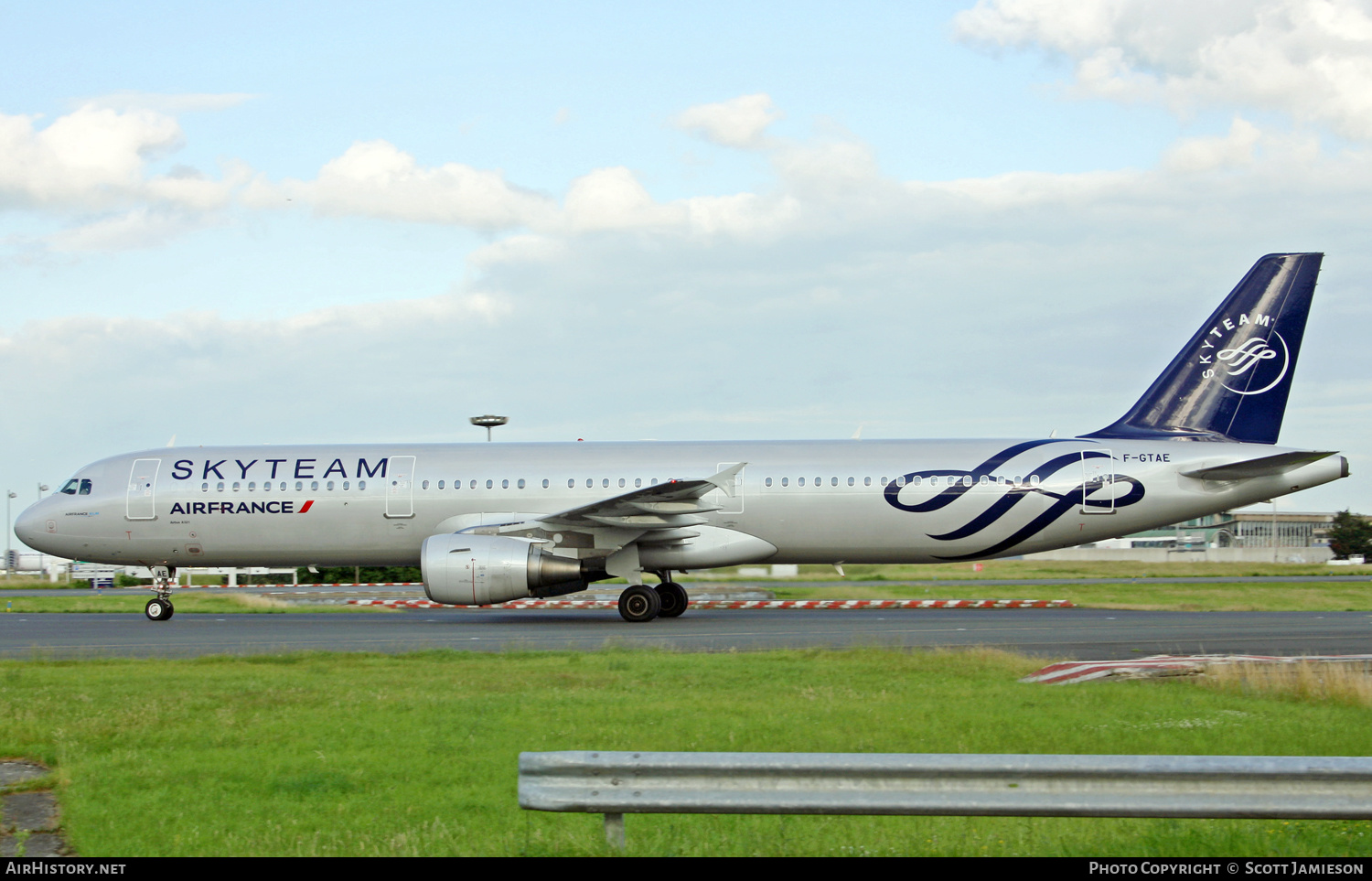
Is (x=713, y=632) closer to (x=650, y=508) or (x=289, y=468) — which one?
(x=650, y=508)

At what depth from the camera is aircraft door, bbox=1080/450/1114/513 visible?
22.2 meters

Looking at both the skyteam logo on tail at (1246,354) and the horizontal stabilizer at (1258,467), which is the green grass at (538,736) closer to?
the horizontal stabilizer at (1258,467)

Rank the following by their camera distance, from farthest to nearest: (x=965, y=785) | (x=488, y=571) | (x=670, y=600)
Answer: (x=670, y=600) < (x=488, y=571) < (x=965, y=785)

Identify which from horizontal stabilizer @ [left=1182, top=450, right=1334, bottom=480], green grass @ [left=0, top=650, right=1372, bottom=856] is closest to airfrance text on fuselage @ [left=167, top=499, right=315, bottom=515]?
green grass @ [left=0, top=650, right=1372, bottom=856]

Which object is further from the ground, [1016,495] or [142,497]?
[142,497]

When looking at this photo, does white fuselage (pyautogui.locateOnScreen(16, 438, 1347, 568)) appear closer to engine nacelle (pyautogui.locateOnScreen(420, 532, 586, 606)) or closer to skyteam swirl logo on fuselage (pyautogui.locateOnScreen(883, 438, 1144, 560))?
skyteam swirl logo on fuselage (pyautogui.locateOnScreen(883, 438, 1144, 560))

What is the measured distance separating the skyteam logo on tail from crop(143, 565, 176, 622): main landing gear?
21120 mm

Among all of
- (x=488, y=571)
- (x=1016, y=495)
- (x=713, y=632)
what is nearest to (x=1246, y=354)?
(x=1016, y=495)

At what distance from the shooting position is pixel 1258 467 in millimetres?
21516

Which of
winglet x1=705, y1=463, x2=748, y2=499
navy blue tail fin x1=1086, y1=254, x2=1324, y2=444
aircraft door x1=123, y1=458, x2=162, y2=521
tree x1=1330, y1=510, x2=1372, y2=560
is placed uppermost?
navy blue tail fin x1=1086, y1=254, x2=1324, y2=444

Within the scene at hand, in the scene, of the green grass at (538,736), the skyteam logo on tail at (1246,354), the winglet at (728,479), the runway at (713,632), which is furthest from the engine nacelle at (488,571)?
the skyteam logo on tail at (1246,354)

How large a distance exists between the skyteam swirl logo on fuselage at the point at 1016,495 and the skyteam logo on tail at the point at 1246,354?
315 cm

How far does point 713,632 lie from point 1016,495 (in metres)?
6.87
